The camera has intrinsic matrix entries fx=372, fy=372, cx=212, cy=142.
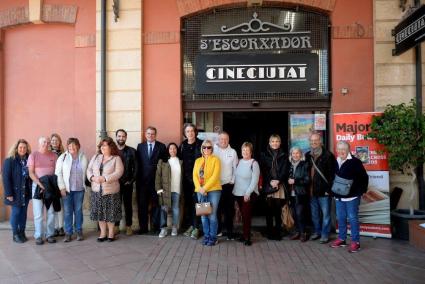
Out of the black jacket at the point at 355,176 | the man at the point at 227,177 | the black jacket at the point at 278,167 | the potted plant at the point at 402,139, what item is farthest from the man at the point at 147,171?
the potted plant at the point at 402,139

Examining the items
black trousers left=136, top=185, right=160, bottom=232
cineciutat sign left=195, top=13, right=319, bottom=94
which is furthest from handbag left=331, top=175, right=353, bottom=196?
black trousers left=136, top=185, right=160, bottom=232

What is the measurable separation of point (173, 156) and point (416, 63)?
15.2 ft

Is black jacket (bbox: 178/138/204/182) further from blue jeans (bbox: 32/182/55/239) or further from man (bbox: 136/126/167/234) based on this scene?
blue jeans (bbox: 32/182/55/239)

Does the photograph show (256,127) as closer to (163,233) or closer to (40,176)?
(163,233)

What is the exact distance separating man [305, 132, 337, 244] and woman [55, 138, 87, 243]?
12.6 feet

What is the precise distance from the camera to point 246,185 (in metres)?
6.08

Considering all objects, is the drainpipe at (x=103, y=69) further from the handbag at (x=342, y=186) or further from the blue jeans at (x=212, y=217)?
the handbag at (x=342, y=186)

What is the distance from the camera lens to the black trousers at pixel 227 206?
6.30 metres

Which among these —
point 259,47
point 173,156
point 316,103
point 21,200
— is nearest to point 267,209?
point 173,156

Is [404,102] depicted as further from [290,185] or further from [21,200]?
[21,200]

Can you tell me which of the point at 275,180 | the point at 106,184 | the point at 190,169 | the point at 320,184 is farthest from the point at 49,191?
the point at 320,184

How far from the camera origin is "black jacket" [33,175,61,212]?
615 centimetres

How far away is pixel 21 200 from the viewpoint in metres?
6.22

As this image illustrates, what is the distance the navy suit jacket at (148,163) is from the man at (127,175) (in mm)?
107
